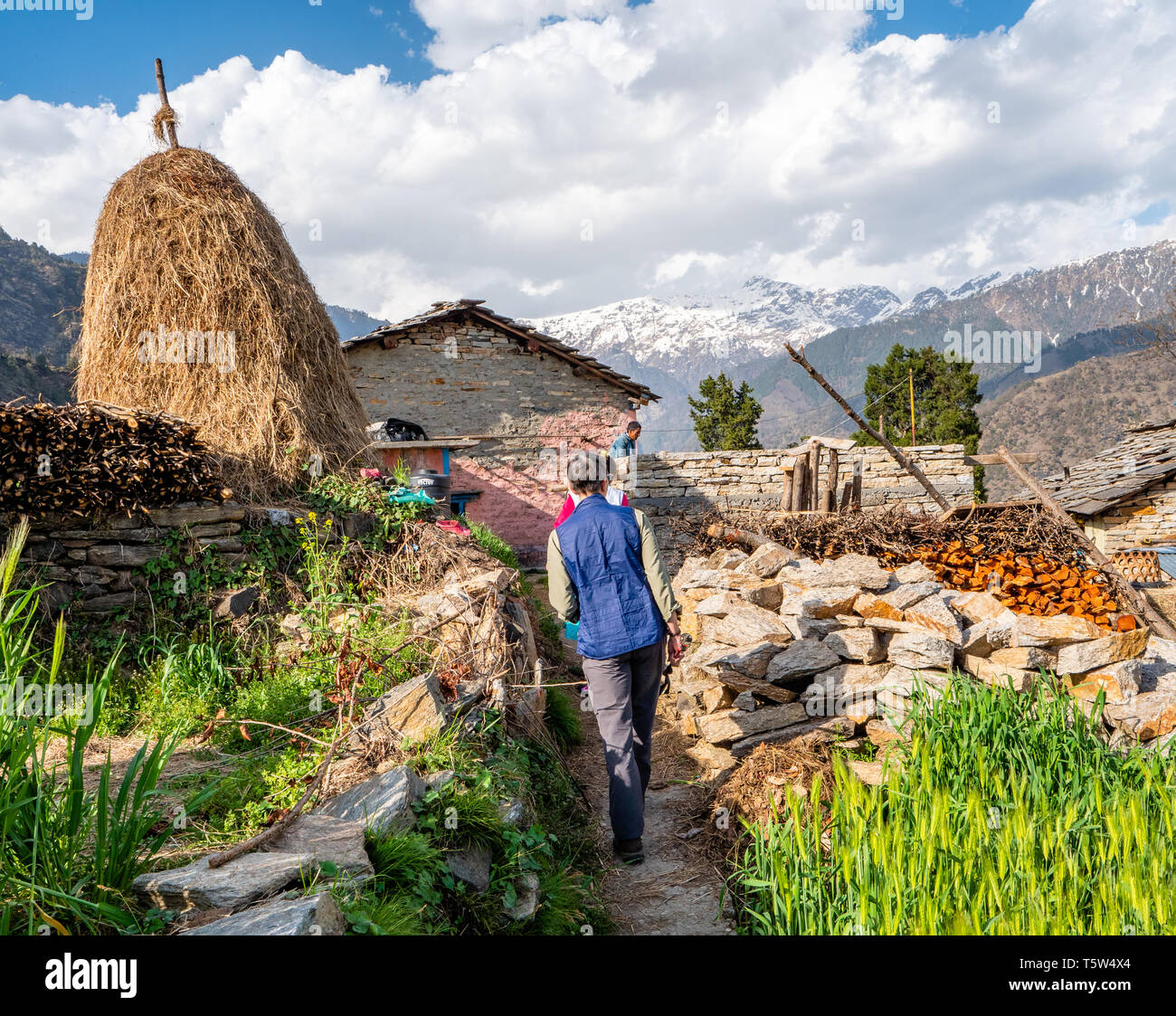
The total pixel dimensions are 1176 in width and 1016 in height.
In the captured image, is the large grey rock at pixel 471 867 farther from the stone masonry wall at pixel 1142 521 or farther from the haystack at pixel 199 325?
the stone masonry wall at pixel 1142 521

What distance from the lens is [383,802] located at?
287 centimetres

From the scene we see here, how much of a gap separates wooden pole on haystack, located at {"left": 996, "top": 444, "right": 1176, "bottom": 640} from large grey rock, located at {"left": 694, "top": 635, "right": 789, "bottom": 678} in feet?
10.2

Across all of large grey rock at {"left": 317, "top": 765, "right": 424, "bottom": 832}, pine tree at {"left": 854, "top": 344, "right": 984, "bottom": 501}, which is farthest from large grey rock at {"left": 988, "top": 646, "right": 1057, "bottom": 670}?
pine tree at {"left": 854, "top": 344, "right": 984, "bottom": 501}

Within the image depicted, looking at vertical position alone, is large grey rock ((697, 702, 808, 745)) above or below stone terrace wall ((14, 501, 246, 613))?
below

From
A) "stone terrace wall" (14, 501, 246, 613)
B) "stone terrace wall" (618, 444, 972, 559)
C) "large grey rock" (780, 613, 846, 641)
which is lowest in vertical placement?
"large grey rock" (780, 613, 846, 641)

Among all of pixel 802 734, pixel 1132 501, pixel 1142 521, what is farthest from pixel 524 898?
pixel 1132 501

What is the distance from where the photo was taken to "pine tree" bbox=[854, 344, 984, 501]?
87.9 feet

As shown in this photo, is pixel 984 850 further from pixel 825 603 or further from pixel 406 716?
pixel 825 603

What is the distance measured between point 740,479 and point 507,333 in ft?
18.6

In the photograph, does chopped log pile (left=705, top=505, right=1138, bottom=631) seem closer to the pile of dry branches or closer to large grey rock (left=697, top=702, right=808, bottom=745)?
the pile of dry branches

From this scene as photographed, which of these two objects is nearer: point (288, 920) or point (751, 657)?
point (288, 920)

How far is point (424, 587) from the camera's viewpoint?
5.87 m
